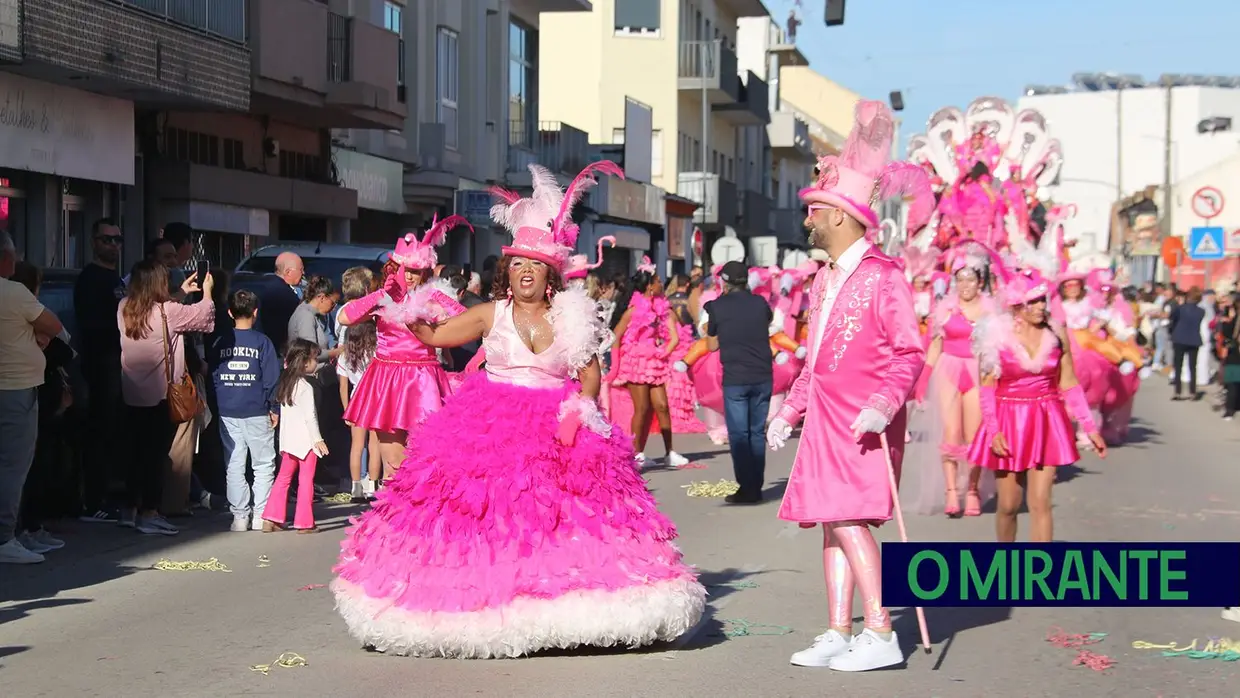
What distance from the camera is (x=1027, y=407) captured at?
31.9 feet

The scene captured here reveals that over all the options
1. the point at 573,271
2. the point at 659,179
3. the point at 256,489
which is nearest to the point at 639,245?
the point at 659,179

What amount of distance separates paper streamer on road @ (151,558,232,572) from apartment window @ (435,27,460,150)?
2058 centimetres

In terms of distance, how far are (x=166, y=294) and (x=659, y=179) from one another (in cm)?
4133

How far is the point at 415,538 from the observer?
711cm

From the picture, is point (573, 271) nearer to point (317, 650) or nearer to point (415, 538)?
point (415, 538)

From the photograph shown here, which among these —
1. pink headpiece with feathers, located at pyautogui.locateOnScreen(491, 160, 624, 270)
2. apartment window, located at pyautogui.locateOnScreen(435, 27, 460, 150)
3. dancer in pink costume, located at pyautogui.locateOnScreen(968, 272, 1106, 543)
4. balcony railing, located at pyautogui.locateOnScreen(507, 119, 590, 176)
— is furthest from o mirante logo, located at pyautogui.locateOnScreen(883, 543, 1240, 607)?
balcony railing, located at pyautogui.locateOnScreen(507, 119, 590, 176)

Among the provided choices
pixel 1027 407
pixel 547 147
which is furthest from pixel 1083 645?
pixel 547 147

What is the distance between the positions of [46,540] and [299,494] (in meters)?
1.72

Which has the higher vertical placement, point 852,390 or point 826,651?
point 852,390

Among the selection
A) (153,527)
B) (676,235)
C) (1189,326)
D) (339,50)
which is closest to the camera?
(153,527)

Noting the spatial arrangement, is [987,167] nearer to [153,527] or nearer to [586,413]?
[153,527]

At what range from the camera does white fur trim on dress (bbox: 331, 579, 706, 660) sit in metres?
6.93

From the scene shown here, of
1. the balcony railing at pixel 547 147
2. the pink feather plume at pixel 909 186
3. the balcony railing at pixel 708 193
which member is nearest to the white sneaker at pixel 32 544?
the pink feather plume at pixel 909 186

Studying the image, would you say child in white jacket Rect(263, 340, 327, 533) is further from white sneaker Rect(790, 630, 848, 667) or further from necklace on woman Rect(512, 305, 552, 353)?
white sneaker Rect(790, 630, 848, 667)
